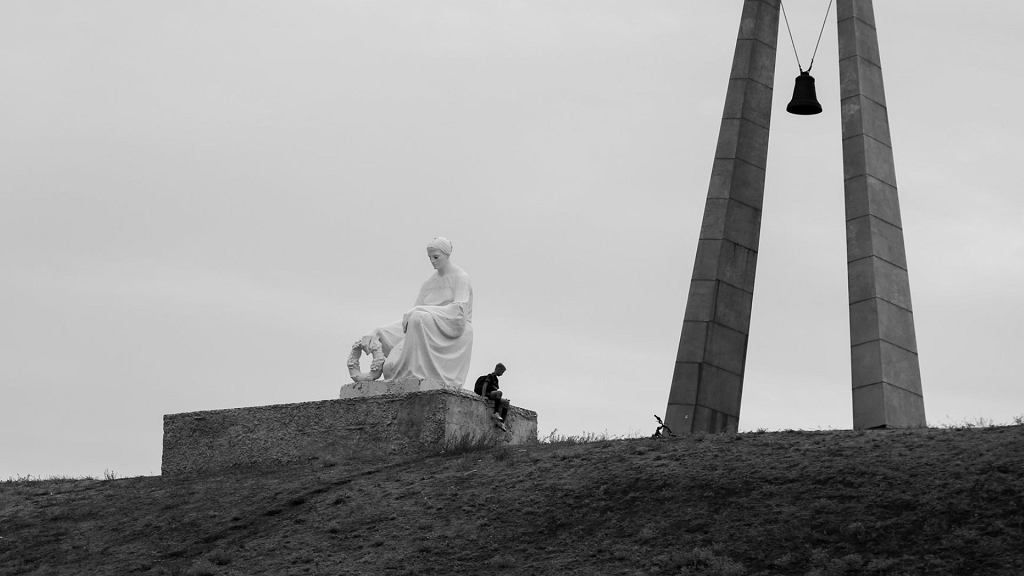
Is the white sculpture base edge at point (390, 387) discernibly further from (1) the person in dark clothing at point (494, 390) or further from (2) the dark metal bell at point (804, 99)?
(2) the dark metal bell at point (804, 99)

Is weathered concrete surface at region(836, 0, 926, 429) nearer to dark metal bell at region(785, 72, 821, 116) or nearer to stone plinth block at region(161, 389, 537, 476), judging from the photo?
dark metal bell at region(785, 72, 821, 116)

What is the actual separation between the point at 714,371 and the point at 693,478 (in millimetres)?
6269

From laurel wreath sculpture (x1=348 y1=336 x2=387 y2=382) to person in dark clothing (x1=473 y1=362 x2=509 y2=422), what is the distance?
48.0 inches

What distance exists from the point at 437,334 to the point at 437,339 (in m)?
0.06

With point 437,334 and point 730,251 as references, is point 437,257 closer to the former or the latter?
point 437,334

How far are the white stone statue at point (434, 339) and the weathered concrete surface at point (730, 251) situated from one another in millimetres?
3292

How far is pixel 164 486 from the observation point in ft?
70.1

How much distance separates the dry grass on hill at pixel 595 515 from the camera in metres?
15.0

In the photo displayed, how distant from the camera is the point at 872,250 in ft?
72.8

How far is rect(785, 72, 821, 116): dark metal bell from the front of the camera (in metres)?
23.1

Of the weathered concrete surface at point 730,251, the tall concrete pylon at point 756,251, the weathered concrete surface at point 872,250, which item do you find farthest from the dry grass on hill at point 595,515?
the weathered concrete surface at point 730,251

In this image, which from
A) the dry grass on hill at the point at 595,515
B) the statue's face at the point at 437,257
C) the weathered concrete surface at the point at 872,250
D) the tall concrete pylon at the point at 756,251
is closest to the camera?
the dry grass on hill at the point at 595,515

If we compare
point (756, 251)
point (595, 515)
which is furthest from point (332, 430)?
point (756, 251)

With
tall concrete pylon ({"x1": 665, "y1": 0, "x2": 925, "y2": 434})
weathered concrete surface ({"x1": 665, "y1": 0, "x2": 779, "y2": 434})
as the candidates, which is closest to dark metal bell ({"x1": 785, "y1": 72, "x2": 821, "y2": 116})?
tall concrete pylon ({"x1": 665, "y1": 0, "x2": 925, "y2": 434})
